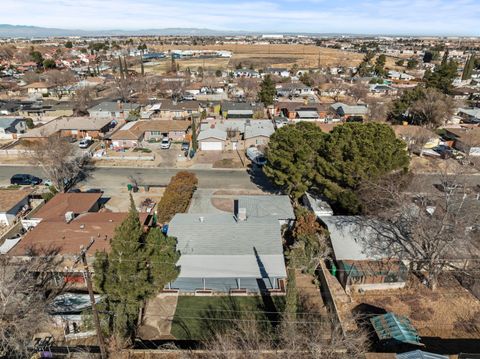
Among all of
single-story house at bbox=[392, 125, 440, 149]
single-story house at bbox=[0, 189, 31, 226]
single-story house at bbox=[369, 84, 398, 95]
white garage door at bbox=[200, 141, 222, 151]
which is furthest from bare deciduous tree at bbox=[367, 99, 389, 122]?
single-story house at bbox=[0, 189, 31, 226]

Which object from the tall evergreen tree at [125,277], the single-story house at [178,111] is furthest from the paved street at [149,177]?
the single-story house at [178,111]

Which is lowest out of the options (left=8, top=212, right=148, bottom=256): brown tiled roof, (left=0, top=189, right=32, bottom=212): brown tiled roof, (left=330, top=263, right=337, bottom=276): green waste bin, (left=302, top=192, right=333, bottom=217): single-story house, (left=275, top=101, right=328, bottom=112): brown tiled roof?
(left=330, top=263, right=337, bottom=276): green waste bin

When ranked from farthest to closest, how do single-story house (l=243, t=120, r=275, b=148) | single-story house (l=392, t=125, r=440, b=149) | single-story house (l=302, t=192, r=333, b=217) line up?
1. single-story house (l=243, t=120, r=275, b=148)
2. single-story house (l=392, t=125, r=440, b=149)
3. single-story house (l=302, t=192, r=333, b=217)

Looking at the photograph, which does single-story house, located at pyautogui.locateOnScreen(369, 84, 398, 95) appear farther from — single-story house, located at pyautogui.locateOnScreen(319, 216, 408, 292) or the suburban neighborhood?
single-story house, located at pyautogui.locateOnScreen(319, 216, 408, 292)

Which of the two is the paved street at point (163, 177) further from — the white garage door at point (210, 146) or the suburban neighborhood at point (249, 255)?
the white garage door at point (210, 146)

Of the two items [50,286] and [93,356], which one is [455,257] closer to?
[93,356]

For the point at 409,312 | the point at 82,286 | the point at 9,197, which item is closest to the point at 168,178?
the point at 9,197
